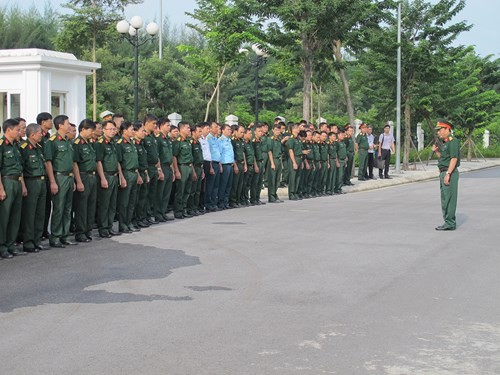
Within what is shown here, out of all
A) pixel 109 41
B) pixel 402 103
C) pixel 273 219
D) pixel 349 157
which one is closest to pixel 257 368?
pixel 273 219

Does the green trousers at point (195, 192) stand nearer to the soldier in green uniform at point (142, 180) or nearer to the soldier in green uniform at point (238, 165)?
the soldier in green uniform at point (238, 165)

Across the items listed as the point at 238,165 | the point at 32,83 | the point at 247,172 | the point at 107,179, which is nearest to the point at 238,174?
the point at 238,165

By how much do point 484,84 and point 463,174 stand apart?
62.8 ft

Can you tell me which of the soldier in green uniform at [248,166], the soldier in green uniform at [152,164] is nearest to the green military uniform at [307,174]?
the soldier in green uniform at [248,166]

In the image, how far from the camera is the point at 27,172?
11750 mm

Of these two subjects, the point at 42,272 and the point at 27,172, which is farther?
the point at 27,172

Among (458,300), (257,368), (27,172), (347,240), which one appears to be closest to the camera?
(257,368)

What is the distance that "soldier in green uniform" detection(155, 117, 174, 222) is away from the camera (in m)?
15.4

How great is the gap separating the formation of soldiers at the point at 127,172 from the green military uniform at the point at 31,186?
0.05ft

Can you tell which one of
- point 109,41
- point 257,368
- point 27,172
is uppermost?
point 109,41

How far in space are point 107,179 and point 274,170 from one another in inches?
277

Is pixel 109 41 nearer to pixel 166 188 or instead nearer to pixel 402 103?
pixel 402 103

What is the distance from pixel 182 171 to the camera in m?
16.2

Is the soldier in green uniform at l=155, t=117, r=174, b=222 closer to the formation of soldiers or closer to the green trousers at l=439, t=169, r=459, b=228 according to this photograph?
the formation of soldiers
